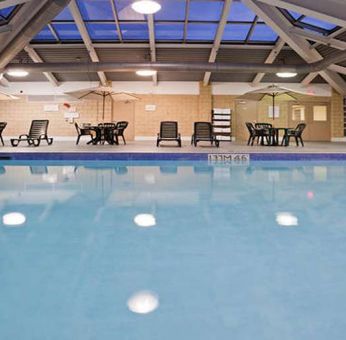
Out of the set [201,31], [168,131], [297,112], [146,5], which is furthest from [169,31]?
[297,112]

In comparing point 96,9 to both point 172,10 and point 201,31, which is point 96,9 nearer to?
point 172,10

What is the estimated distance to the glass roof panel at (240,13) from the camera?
9609 mm

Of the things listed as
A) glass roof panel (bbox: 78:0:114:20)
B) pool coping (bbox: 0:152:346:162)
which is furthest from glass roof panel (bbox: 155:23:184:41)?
pool coping (bbox: 0:152:346:162)

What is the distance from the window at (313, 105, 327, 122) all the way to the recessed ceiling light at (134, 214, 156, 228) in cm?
1446

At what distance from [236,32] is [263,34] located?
90 centimetres

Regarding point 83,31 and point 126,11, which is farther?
point 83,31

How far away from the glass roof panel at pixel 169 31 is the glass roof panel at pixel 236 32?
4.71 ft

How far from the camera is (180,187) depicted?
4.32 metres

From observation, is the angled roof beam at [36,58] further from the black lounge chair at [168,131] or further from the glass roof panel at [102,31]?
the black lounge chair at [168,131]

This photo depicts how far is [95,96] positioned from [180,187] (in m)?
7.09

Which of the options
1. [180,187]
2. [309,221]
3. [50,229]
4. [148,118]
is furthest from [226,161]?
[148,118]

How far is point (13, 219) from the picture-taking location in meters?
2.71

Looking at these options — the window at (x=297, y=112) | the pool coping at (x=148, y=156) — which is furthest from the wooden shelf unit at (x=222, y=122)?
the pool coping at (x=148, y=156)

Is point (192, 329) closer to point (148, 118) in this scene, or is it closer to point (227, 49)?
point (227, 49)
